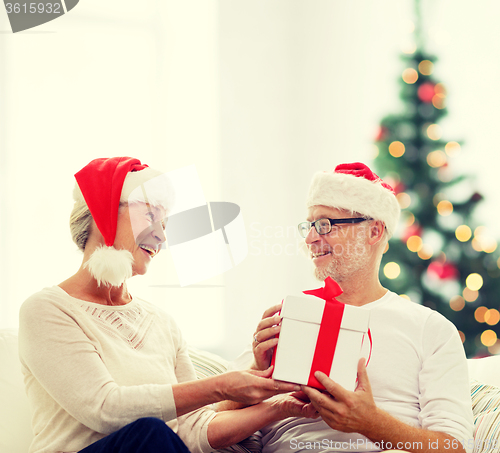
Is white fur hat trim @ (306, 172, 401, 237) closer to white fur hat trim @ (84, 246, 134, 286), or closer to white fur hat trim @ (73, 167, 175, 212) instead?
white fur hat trim @ (73, 167, 175, 212)

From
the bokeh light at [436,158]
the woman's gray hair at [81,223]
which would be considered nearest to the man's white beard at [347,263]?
the woman's gray hair at [81,223]

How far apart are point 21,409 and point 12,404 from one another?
0.03m

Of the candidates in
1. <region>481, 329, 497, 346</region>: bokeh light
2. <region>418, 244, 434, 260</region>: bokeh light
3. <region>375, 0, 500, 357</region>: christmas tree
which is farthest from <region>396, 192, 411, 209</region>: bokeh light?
<region>481, 329, 497, 346</region>: bokeh light

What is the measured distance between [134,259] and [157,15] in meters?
2.16

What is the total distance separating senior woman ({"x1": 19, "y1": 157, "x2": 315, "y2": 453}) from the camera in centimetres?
117

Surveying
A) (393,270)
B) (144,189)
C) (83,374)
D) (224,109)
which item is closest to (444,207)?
(393,270)

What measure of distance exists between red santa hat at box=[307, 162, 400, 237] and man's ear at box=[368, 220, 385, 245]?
0.06ft

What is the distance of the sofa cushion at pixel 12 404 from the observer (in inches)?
57.6

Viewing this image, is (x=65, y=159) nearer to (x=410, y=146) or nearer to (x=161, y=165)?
(x=161, y=165)

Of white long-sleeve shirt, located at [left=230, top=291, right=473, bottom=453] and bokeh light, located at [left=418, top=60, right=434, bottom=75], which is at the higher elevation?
bokeh light, located at [left=418, top=60, right=434, bottom=75]

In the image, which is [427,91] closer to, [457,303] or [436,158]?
[436,158]

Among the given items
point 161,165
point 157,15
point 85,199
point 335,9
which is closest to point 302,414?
point 85,199

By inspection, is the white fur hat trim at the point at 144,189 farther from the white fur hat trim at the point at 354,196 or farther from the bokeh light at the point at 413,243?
the bokeh light at the point at 413,243

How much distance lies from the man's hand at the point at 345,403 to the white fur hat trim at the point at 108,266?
23.9 inches
